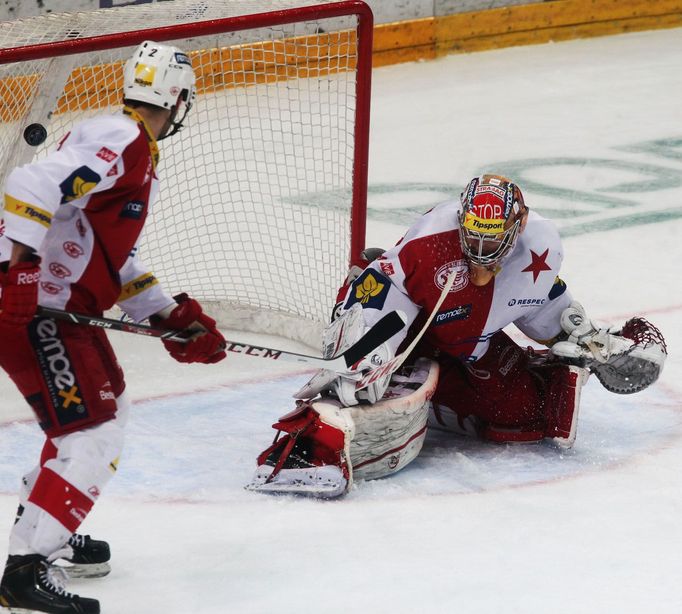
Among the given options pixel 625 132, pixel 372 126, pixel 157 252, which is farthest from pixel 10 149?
pixel 625 132

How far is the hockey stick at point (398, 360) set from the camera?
327 cm

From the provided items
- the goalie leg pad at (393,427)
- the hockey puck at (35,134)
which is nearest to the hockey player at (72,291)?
the goalie leg pad at (393,427)

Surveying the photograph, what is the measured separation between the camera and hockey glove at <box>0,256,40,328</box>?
2436mm

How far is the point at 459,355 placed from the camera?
352 cm

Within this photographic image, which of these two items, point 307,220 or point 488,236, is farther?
point 307,220

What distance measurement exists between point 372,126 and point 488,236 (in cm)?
383

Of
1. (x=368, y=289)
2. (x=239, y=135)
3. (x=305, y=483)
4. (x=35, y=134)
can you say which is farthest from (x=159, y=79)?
(x=239, y=135)

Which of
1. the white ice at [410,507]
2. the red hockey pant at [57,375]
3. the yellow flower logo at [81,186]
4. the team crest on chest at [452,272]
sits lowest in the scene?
the white ice at [410,507]

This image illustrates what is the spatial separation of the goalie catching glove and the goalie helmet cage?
101 cm

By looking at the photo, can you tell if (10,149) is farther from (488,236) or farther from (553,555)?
(553,555)

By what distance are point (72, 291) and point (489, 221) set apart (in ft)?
3.32

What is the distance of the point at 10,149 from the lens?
403 centimetres

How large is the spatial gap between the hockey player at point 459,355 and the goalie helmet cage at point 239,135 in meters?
0.91

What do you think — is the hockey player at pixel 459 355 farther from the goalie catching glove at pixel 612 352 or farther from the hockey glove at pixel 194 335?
the hockey glove at pixel 194 335
